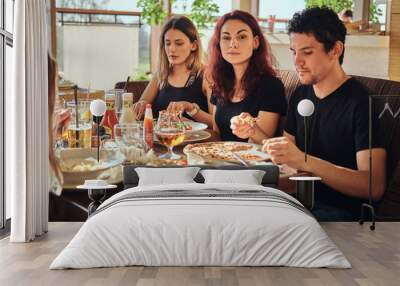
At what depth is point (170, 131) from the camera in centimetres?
645

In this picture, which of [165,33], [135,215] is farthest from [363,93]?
[135,215]

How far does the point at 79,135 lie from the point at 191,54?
1.26 metres

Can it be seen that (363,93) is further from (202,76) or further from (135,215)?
(135,215)

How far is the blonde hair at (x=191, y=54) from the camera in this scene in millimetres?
6375

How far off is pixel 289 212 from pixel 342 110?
72.0 inches

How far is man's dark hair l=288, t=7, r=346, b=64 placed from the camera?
6.35 m

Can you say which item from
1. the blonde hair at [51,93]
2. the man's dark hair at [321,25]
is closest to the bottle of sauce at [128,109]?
the blonde hair at [51,93]

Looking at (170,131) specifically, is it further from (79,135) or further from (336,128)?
(336,128)

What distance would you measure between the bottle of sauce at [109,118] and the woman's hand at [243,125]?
109 cm

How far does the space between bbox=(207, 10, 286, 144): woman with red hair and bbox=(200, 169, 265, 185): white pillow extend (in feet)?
1.23

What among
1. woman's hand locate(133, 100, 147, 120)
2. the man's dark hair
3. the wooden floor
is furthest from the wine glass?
the wooden floor

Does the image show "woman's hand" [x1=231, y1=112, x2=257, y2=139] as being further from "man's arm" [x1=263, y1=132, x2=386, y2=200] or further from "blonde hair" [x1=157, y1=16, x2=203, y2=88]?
"blonde hair" [x1=157, y1=16, x2=203, y2=88]

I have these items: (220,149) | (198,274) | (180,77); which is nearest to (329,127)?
(220,149)

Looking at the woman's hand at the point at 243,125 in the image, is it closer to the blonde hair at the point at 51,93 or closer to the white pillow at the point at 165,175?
the white pillow at the point at 165,175
